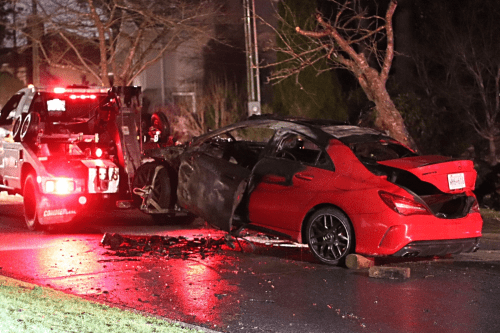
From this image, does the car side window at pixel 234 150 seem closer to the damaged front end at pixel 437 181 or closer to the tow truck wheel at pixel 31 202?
the damaged front end at pixel 437 181

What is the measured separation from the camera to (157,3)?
83.8 feet

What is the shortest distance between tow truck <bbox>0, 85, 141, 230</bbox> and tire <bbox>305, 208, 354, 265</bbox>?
4.18 m

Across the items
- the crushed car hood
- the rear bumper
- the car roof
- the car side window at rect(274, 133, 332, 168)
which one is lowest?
the rear bumper

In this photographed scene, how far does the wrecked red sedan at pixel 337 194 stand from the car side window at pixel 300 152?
0.05ft

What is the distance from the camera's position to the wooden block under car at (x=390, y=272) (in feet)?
26.7

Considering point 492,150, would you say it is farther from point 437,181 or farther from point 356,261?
point 356,261

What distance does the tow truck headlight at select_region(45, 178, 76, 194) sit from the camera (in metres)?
11.8

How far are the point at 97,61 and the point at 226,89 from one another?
7.71m

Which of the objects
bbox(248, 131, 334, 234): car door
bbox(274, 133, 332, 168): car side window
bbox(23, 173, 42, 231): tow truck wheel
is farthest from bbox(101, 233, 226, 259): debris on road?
bbox(23, 173, 42, 231): tow truck wheel

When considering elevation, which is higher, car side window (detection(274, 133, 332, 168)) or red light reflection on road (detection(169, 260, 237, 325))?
car side window (detection(274, 133, 332, 168))

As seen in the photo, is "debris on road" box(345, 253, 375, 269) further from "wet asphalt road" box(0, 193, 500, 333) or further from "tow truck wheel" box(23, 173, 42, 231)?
"tow truck wheel" box(23, 173, 42, 231)

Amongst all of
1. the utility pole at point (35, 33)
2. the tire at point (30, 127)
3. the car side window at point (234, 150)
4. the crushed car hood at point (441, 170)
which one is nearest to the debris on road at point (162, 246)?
the car side window at point (234, 150)

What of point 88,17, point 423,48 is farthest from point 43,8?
point 423,48

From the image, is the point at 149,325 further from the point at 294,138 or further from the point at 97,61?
the point at 97,61
